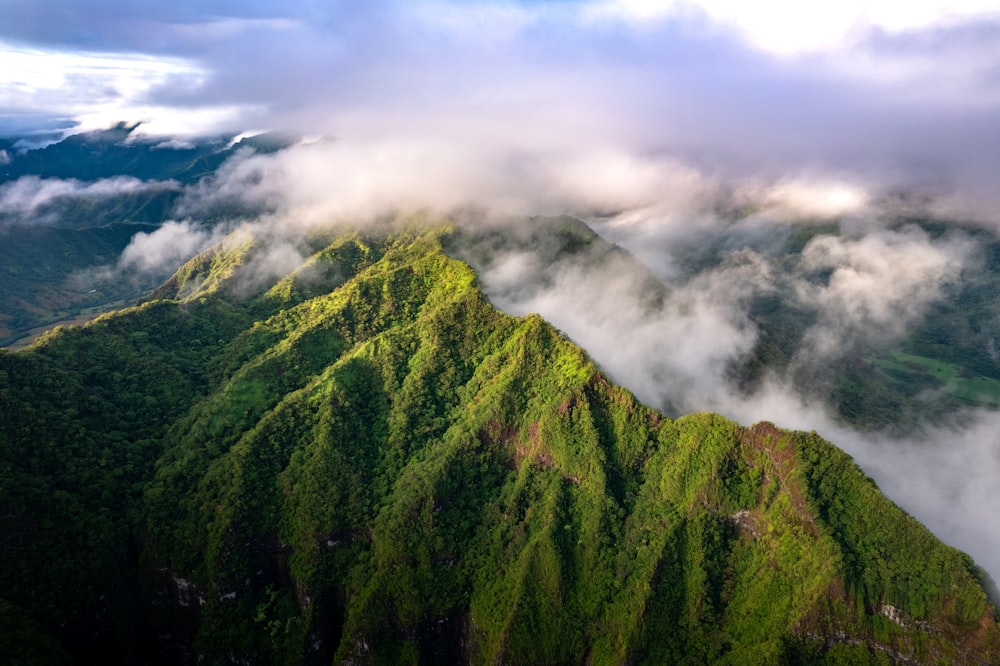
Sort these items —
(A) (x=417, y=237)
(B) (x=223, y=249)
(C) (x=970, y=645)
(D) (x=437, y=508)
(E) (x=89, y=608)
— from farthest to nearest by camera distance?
(B) (x=223, y=249) → (A) (x=417, y=237) → (D) (x=437, y=508) → (E) (x=89, y=608) → (C) (x=970, y=645)

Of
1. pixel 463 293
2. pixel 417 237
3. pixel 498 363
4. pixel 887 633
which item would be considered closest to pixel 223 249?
pixel 417 237

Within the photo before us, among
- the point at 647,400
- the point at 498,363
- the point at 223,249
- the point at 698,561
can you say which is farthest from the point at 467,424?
the point at 223,249

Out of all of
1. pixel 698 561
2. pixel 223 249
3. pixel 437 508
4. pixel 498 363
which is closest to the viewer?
pixel 698 561

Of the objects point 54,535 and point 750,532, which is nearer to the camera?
point 54,535

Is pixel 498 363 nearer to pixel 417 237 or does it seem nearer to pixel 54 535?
pixel 417 237

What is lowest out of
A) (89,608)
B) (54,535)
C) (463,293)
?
(89,608)

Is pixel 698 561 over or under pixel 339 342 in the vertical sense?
under
